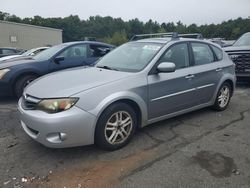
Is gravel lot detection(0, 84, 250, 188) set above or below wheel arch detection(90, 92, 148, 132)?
below

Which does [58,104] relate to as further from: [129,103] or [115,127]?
[129,103]

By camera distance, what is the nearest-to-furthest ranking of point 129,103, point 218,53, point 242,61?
point 129,103
point 218,53
point 242,61

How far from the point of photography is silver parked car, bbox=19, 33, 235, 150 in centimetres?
362

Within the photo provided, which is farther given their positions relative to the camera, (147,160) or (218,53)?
(218,53)

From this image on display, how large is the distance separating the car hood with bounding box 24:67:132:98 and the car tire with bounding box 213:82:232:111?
2440mm

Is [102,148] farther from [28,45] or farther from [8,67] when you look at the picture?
[28,45]

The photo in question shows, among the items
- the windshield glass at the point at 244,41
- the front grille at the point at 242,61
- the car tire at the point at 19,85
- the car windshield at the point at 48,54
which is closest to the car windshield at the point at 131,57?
the car tire at the point at 19,85

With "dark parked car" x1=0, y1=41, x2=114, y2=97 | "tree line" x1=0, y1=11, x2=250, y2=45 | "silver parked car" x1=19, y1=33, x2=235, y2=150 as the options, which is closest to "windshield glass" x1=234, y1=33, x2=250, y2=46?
"silver parked car" x1=19, y1=33, x2=235, y2=150

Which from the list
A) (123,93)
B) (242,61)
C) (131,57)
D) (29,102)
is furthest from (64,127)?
(242,61)

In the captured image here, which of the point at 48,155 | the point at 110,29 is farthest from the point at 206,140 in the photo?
the point at 110,29

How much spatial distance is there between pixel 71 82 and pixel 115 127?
2.87ft

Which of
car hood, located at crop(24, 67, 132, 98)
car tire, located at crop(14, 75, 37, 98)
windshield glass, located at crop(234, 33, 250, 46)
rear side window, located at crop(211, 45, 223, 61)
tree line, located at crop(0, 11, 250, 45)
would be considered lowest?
car tire, located at crop(14, 75, 37, 98)

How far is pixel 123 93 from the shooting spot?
156 inches

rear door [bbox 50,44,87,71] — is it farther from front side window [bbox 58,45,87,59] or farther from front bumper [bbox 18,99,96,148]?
front bumper [bbox 18,99,96,148]
